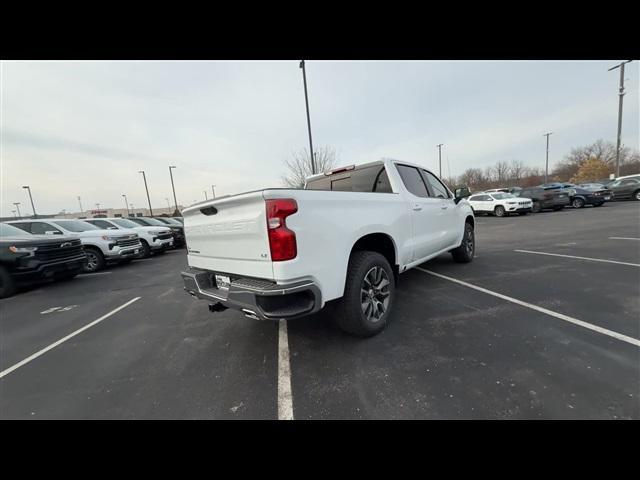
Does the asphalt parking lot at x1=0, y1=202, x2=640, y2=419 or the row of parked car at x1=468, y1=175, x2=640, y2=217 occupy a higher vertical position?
the row of parked car at x1=468, y1=175, x2=640, y2=217

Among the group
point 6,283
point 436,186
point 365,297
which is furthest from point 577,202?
point 6,283

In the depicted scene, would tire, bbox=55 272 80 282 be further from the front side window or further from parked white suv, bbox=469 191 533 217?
parked white suv, bbox=469 191 533 217

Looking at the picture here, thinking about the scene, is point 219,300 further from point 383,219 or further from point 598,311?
point 598,311

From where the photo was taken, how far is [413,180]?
13.3 ft

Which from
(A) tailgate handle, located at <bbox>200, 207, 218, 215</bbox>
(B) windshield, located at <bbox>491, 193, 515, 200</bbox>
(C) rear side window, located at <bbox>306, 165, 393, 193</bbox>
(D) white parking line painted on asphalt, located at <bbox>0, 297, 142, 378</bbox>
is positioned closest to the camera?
(A) tailgate handle, located at <bbox>200, 207, 218, 215</bbox>

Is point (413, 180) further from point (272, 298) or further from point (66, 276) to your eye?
point (66, 276)

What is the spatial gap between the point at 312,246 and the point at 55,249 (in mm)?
7902

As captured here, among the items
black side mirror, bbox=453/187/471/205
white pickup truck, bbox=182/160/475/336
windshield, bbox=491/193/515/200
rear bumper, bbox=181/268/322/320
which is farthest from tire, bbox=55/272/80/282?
windshield, bbox=491/193/515/200

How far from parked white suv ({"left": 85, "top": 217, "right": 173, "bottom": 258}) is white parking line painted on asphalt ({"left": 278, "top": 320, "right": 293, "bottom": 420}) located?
9553mm

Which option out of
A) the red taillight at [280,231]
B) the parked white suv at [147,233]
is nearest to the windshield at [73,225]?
the parked white suv at [147,233]

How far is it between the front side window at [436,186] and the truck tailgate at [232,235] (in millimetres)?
3458

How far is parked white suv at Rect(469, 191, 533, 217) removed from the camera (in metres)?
15.9

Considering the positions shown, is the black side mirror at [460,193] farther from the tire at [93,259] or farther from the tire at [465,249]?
the tire at [93,259]
